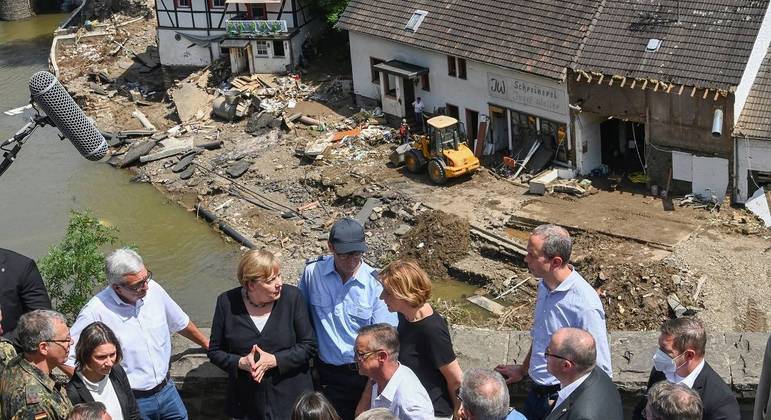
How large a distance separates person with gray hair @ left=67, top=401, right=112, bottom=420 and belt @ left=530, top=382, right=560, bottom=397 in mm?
2972

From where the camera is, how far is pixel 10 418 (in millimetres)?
7293

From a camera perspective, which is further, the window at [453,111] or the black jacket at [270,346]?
the window at [453,111]

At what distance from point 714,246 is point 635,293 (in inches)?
108

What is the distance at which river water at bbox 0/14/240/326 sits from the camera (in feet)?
87.3

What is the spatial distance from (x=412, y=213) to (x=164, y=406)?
63.4ft

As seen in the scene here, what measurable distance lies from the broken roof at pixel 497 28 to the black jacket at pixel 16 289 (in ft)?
67.1

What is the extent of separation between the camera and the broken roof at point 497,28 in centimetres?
2822

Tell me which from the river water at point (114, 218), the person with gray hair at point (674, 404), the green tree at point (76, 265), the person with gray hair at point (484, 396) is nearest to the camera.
Answer: the person with gray hair at point (674, 404)

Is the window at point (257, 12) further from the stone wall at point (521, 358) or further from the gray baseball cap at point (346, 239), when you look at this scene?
the gray baseball cap at point (346, 239)

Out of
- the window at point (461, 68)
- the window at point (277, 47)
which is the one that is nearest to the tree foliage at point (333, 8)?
the window at point (277, 47)

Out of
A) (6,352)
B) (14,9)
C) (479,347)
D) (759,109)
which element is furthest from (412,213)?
(14,9)

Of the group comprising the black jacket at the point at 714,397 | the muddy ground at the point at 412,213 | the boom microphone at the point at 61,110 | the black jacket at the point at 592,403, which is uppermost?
the boom microphone at the point at 61,110

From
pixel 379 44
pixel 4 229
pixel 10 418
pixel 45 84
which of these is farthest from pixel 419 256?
pixel 10 418

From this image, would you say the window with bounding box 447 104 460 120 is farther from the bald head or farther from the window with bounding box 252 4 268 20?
the bald head
